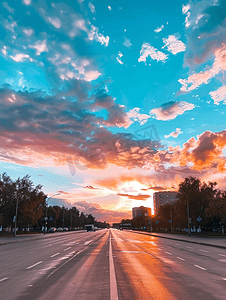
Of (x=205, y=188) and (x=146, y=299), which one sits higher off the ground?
(x=205, y=188)

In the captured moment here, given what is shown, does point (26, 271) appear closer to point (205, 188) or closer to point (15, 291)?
point (15, 291)

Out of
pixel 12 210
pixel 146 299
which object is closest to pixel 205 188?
pixel 12 210

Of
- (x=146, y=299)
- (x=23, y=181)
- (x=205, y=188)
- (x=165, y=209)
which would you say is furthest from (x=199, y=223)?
(x=146, y=299)

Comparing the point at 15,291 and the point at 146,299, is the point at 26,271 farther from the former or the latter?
the point at 146,299

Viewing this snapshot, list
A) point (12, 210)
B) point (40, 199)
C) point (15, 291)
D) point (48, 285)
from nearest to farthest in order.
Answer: point (15, 291), point (48, 285), point (12, 210), point (40, 199)

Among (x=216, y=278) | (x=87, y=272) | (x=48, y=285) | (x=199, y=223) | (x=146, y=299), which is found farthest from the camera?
(x=199, y=223)

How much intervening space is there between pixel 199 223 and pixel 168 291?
65.9 meters

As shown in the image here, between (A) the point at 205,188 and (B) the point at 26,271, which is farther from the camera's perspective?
(A) the point at 205,188

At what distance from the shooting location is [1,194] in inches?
2318

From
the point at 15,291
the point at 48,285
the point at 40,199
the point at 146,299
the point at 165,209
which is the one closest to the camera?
the point at 146,299

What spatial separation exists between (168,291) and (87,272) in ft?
14.1

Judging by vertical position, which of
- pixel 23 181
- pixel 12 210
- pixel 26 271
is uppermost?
pixel 23 181

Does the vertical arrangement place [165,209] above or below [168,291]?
above

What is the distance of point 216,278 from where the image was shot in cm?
1023
